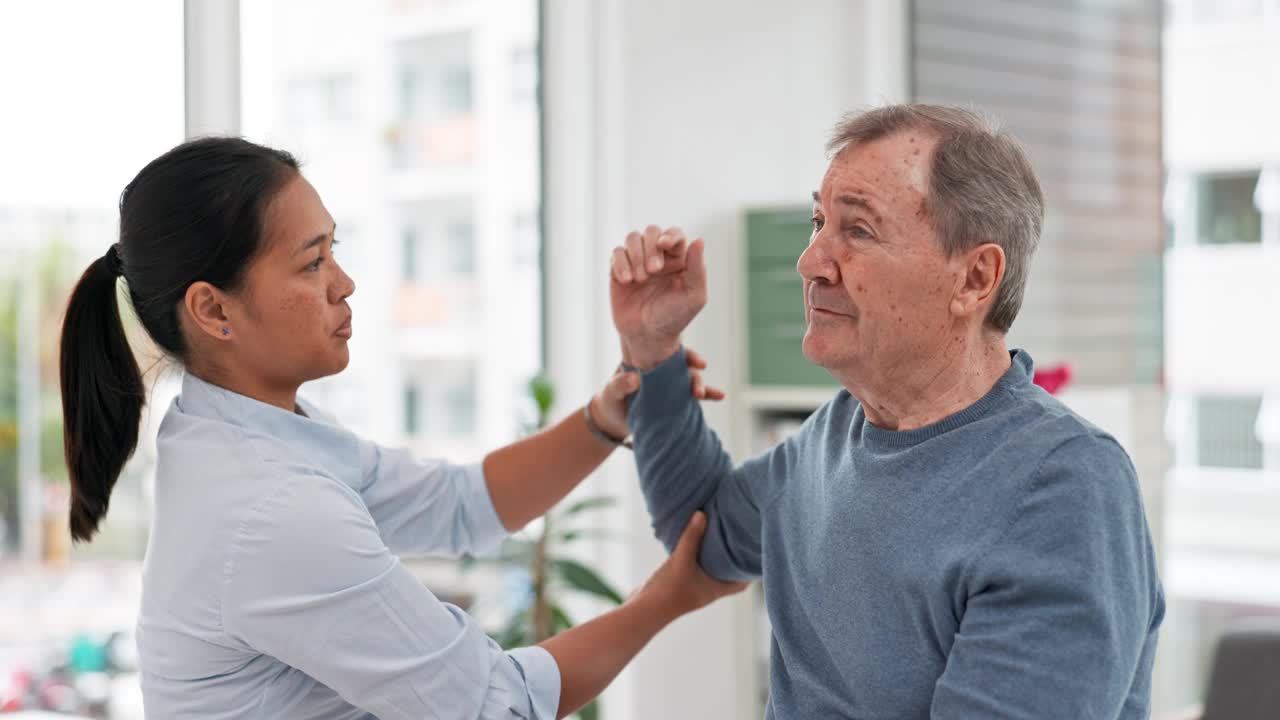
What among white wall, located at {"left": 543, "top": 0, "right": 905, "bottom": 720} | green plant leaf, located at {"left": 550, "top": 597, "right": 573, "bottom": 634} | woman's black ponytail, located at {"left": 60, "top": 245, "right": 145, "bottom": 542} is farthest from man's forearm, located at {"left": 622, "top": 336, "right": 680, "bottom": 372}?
white wall, located at {"left": 543, "top": 0, "right": 905, "bottom": 720}

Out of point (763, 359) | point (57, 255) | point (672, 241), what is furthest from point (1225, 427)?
point (57, 255)

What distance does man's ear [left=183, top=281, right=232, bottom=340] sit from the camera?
1315 millimetres

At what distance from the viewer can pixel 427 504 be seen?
166cm

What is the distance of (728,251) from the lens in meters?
3.00

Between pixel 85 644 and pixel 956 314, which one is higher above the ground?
pixel 956 314

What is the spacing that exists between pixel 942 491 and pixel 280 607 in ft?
2.20

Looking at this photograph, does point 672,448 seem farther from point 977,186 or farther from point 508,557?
point 508,557

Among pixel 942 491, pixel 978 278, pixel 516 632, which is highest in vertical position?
pixel 978 278

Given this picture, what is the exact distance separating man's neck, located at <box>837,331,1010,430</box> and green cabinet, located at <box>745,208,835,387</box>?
1.49 meters

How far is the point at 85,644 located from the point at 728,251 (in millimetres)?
1630

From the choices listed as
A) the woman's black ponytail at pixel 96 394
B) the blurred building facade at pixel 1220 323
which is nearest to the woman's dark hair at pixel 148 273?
the woman's black ponytail at pixel 96 394

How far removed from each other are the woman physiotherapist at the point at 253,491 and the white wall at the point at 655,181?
1422 millimetres

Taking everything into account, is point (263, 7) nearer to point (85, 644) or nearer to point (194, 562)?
point (85, 644)

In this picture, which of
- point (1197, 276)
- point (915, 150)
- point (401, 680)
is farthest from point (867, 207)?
point (1197, 276)
